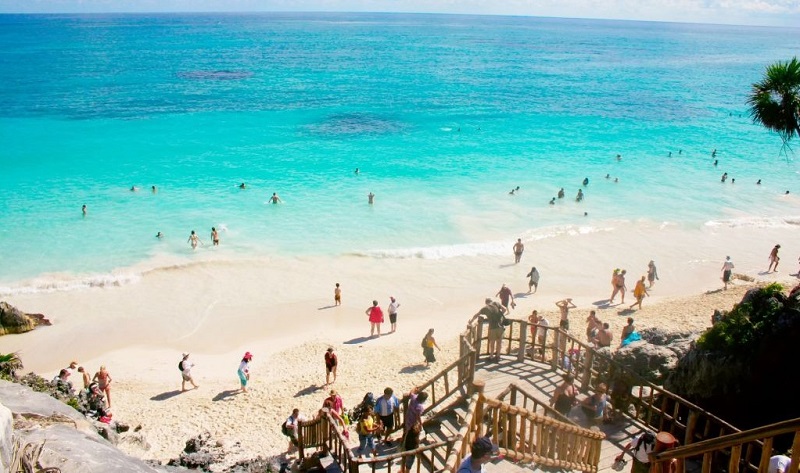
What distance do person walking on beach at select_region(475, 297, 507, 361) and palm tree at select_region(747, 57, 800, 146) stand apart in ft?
30.5

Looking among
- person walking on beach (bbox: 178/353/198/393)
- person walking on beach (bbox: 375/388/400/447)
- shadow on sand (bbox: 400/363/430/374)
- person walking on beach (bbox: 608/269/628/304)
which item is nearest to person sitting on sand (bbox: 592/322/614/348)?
shadow on sand (bbox: 400/363/430/374)

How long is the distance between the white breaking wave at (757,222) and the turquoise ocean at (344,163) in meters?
0.25

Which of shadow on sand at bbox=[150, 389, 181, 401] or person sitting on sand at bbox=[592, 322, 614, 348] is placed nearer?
person sitting on sand at bbox=[592, 322, 614, 348]

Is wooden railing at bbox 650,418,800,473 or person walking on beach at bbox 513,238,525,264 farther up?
wooden railing at bbox 650,418,800,473

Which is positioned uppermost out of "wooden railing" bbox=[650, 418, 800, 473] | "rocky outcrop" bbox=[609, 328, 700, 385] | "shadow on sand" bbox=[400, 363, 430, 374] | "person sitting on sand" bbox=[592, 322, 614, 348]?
"wooden railing" bbox=[650, 418, 800, 473]

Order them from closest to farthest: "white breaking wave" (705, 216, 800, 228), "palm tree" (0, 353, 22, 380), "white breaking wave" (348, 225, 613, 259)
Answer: "palm tree" (0, 353, 22, 380) → "white breaking wave" (348, 225, 613, 259) → "white breaking wave" (705, 216, 800, 228)

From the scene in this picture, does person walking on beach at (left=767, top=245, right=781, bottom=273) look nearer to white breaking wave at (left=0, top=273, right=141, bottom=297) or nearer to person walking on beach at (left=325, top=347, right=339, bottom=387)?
person walking on beach at (left=325, top=347, right=339, bottom=387)

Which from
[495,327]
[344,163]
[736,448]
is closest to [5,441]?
[736,448]

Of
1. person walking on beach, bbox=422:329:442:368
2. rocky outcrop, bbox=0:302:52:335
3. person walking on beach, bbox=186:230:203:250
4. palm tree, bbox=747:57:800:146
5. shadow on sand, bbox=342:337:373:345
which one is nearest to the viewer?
palm tree, bbox=747:57:800:146

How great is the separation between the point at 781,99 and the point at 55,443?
18713 millimetres

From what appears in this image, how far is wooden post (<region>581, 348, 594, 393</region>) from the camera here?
11891mm

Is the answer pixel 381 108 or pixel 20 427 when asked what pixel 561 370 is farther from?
pixel 381 108

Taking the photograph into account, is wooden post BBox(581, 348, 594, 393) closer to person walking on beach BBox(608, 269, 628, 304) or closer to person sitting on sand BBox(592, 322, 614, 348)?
person sitting on sand BBox(592, 322, 614, 348)

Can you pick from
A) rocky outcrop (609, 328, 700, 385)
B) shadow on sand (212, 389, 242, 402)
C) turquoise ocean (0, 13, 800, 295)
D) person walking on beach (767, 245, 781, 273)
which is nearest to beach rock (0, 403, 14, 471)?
rocky outcrop (609, 328, 700, 385)
